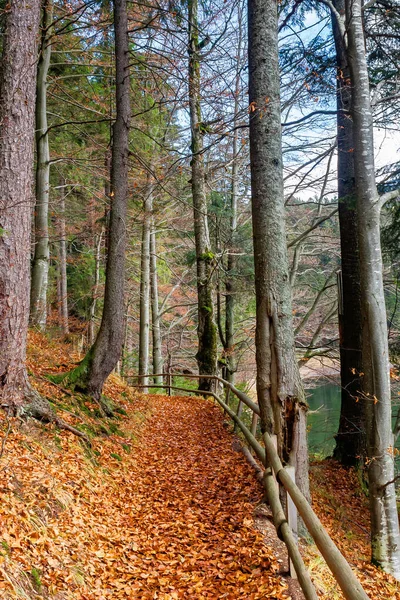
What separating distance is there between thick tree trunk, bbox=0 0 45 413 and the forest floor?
630mm

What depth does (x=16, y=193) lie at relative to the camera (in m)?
5.16

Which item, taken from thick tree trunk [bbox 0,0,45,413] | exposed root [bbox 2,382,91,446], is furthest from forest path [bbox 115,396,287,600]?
thick tree trunk [bbox 0,0,45,413]

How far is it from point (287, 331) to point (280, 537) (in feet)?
7.00

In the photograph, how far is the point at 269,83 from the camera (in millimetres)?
4996

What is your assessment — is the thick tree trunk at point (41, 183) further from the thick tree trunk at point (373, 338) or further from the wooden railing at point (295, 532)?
the thick tree trunk at point (373, 338)

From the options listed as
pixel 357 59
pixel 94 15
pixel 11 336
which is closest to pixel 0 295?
pixel 11 336

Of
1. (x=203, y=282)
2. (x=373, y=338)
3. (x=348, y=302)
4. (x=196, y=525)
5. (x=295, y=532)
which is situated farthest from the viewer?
(x=203, y=282)

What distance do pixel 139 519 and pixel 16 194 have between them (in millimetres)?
4299

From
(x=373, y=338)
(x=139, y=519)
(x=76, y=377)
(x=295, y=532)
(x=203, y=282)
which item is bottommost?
(x=139, y=519)

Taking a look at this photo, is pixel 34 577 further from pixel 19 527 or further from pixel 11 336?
pixel 11 336

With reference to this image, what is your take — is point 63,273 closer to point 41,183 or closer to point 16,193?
point 41,183

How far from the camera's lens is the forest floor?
3.37 metres

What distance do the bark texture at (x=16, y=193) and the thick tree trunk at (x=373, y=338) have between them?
4.30m

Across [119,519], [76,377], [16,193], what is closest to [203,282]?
[76,377]
